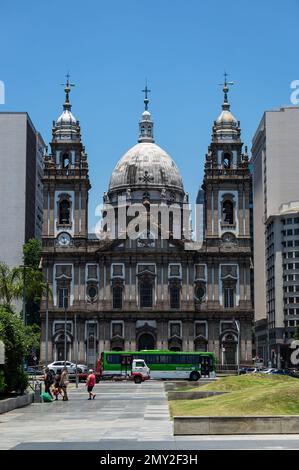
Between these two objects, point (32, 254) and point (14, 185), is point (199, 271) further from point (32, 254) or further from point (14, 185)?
point (14, 185)

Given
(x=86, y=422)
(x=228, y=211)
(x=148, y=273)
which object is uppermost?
(x=228, y=211)

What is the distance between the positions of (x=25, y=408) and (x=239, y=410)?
47.0 feet

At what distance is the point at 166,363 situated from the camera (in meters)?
76.9

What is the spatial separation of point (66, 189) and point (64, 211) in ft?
7.65

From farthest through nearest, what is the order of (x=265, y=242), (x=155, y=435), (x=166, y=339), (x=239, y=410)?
(x=265, y=242), (x=166, y=339), (x=239, y=410), (x=155, y=435)

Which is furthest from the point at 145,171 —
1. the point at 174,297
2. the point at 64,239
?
the point at 174,297

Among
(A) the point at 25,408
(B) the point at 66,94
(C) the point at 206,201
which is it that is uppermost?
(B) the point at 66,94

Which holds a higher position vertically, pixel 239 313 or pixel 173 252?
pixel 173 252

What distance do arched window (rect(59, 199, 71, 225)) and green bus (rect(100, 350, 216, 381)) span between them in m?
23.1

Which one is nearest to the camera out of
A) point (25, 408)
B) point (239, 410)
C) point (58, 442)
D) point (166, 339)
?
point (58, 442)

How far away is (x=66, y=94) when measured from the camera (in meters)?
102

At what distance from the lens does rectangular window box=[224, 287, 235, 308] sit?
95.8 metres
